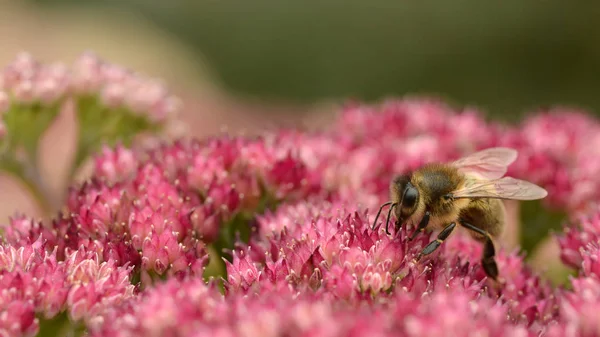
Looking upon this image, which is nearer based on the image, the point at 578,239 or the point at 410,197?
the point at 410,197

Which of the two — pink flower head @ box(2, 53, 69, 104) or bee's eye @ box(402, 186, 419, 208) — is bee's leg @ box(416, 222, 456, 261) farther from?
pink flower head @ box(2, 53, 69, 104)

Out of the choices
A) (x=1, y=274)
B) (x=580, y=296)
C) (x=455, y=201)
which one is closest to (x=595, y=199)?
(x=455, y=201)

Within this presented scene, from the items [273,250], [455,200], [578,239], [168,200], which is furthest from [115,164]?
[578,239]

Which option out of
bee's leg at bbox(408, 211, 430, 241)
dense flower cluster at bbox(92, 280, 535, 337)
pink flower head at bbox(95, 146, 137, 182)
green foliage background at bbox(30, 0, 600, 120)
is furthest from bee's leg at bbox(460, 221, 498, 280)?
green foliage background at bbox(30, 0, 600, 120)

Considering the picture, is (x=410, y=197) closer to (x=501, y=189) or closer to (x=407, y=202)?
(x=407, y=202)

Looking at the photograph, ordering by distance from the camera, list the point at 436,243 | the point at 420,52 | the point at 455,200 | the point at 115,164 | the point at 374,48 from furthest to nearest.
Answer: the point at 374,48 → the point at 420,52 → the point at 115,164 → the point at 455,200 → the point at 436,243

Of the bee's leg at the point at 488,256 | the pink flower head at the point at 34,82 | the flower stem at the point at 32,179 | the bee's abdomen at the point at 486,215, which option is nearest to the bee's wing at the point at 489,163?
the bee's abdomen at the point at 486,215

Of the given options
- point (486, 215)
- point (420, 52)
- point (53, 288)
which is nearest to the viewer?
point (53, 288)

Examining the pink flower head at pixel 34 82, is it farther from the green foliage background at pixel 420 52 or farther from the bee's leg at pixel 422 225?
the green foliage background at pixel 420 52
